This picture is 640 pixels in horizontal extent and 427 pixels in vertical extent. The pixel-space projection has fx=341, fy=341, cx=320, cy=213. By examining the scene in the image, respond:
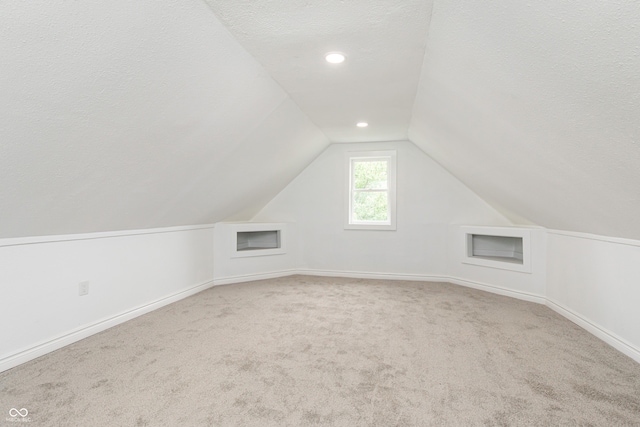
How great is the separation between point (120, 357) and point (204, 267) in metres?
2.17

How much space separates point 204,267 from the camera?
15.1 feet

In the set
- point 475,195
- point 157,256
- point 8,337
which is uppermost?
point 475,195

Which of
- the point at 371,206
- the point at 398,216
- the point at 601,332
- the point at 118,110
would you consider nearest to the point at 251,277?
the point at 371,206

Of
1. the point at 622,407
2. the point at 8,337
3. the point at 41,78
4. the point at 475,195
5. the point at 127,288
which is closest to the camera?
the point at 41,78

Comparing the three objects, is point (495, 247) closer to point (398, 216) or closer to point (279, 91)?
point (398, 216)

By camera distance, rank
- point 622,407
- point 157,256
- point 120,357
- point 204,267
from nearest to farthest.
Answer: point 622,407 → point 120,357 → point 157,256 → point 204,267

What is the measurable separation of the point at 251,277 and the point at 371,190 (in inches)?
90.0

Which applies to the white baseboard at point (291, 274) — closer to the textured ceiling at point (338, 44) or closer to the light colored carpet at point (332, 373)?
the light colored carpet at point (332, 373)

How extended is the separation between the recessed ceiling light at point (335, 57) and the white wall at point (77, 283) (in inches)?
94.4

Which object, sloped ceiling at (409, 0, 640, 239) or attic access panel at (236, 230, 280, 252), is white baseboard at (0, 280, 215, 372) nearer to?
attic access panel at (236, 230, 280, 252)

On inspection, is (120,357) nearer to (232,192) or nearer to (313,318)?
(313,318)

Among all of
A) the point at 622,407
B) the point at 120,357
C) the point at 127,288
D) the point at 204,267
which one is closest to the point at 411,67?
the point at 622,407

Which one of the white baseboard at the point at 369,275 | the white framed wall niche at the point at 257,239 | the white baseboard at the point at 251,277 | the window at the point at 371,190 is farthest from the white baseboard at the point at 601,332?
the white framed wall niche at the point at 257,239

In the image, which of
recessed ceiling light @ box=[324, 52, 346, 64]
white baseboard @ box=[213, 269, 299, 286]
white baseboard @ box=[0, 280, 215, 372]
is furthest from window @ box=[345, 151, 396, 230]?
recessed ceiling light @ box=[324, 52, 346, 64]
